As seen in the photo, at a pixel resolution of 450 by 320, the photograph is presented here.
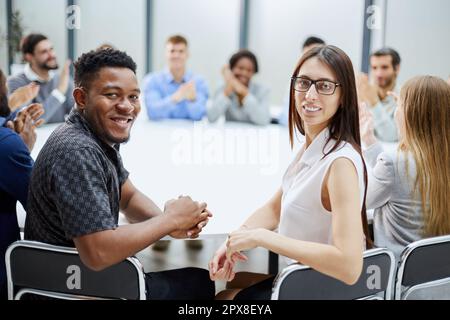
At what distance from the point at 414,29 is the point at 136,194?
7.08 feet

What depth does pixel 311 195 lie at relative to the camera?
1.35 metres

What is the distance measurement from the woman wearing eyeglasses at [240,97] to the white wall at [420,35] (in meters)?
0.92

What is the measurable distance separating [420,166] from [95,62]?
978mm

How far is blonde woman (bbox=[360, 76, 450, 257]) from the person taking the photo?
161 cm

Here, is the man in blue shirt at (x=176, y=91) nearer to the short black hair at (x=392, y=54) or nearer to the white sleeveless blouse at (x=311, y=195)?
the short black hair at (x=392, y=54)

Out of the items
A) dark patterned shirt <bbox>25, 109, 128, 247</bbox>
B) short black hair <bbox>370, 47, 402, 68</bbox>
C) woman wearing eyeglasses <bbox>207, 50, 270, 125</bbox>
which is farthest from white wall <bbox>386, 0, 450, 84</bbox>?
dark patterned shirt <bbox>25, 109, 128, 247</bbox>

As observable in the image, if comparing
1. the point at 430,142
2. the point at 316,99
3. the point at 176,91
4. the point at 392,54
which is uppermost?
the point at 392,54

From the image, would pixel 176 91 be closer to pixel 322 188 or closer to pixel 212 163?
pixel 212 163

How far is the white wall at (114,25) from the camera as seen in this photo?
4782 millimetres

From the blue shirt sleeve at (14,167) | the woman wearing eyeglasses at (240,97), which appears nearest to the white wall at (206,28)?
the woman wearing eyeglasses at (240,97)

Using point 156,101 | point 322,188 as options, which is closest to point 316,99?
point 322,188

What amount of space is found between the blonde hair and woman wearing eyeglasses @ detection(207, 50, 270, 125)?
2.11m

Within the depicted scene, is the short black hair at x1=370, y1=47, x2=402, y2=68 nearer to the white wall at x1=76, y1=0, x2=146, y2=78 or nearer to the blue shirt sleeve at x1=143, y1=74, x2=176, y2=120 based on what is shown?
the blue shirt sleeve at x1=143, y1=74, x2=176, y2=120
